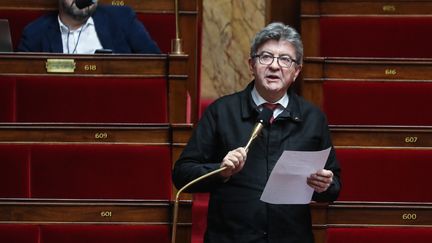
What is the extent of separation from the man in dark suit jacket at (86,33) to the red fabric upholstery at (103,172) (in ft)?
0.71

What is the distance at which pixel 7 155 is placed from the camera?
103 cm

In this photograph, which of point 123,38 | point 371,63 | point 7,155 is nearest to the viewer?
point 7,155

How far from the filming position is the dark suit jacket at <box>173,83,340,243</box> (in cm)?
80

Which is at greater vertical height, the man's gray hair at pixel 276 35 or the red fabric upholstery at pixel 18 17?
the red fabric upholstery at pixel 18 17

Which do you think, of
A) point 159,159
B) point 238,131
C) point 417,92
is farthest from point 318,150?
point 417,92

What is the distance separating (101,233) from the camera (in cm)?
98

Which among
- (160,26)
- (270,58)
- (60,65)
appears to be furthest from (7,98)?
(270,58)

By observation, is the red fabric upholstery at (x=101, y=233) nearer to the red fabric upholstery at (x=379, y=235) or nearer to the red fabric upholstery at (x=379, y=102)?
the red fabric upholstery at (x=379, y=235)

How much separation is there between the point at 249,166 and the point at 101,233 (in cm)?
22

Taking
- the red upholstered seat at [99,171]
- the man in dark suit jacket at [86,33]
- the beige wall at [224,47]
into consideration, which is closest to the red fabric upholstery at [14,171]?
the red upholstered seat at [99,171]

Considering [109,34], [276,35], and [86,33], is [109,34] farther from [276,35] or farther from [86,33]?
[276,35]

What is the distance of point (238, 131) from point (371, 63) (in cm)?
37

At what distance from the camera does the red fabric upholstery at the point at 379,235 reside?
0.97m

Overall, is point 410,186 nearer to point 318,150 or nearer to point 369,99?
point 369,99
